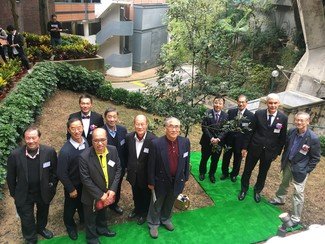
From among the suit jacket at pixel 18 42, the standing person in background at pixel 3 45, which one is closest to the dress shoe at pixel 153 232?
the suit jacket at pixel 18 42

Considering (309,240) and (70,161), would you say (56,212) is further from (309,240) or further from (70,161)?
(309,240)

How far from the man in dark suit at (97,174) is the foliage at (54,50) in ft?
27.8

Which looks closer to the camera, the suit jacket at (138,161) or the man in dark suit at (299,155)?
the suit jacket at (138,161)

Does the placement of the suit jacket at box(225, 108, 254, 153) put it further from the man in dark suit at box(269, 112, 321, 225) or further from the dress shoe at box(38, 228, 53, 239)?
the dress shoe at box(38, 228, 53, 239)

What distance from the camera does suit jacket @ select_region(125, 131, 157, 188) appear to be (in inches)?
178

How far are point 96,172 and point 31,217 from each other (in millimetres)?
1149

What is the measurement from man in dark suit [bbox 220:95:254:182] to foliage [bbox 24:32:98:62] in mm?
7939

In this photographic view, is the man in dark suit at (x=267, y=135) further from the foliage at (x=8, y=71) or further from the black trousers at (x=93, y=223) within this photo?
the foliage at (x=8, y=71)

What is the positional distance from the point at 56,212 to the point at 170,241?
75.9 inches

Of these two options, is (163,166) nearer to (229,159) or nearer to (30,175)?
(30,175)

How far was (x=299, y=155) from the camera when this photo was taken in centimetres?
494

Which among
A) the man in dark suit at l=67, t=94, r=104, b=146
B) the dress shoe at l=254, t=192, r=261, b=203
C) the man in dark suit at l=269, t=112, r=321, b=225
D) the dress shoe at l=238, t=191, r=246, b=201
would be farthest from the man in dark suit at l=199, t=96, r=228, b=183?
the man in dark suit at l=67, t=94, r=104, b=146

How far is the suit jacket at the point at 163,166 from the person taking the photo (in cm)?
433

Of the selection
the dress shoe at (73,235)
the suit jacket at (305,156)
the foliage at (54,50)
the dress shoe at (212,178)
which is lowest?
the dress shoe at (212,178)
